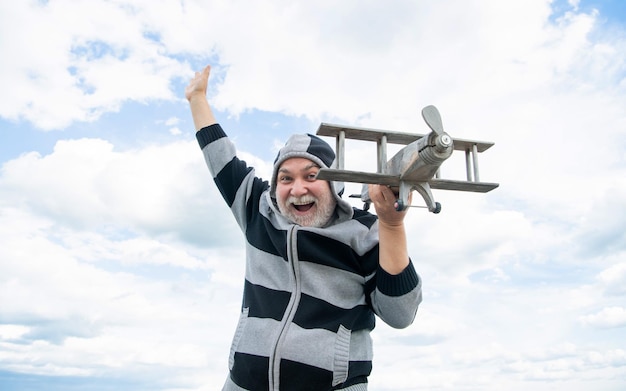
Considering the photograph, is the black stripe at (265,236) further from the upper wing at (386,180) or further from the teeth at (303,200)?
the upper wing at (386,180)

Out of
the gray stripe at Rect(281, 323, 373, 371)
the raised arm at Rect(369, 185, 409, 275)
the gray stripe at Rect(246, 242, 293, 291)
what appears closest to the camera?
the raised arm at Rect(369, 185, 409, 275)

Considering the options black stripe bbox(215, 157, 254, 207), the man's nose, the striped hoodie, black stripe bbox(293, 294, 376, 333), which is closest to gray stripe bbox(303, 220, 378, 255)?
the striped hoodie

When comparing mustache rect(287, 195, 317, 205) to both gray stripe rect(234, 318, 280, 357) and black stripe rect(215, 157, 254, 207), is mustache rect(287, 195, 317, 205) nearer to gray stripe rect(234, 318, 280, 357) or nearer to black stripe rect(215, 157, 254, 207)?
black stripe rect(215, 157, 254, 207)

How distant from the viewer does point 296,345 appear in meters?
3.16

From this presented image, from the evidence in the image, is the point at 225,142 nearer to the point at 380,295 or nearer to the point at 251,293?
the point at 251,293

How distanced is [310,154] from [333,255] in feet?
2.26

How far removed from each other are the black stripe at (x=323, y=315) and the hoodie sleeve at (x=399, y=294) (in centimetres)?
20

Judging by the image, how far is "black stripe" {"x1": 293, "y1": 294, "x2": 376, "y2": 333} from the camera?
3.25 meters

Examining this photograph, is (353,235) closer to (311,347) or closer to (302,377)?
(311,347)

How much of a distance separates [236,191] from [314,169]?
29.8 inches

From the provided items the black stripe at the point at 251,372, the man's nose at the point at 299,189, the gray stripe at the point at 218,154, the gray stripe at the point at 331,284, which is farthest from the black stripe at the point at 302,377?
the gray stripe at the point at 218,154

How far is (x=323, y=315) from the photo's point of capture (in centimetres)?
330

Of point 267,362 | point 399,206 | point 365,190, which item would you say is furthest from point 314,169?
point 267,362

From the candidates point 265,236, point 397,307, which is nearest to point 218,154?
point 265,236
